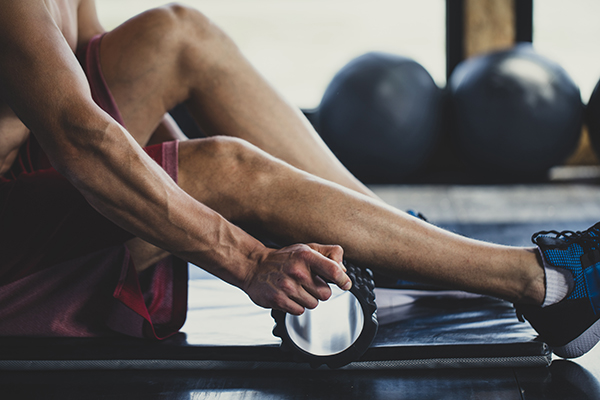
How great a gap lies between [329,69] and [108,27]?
1572 millimetres

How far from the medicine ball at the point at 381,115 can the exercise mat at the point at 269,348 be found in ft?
5.32

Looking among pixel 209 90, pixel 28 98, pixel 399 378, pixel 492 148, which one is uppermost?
pixel 28 98

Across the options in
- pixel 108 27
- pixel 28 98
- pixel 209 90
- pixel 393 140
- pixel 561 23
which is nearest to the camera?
pixel 28 98

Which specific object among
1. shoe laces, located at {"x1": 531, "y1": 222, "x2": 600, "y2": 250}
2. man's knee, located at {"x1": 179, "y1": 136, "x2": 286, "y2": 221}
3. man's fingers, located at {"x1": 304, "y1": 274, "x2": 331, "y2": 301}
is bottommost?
shoe laces, located at {"x1": 531, "y1": 222, "x2": 600, "y2": 250}

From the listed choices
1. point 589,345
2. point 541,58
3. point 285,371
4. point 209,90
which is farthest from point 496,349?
point 541,58

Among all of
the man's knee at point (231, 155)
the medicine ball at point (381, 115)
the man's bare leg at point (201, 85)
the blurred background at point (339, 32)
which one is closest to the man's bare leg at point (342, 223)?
the man's knee at point (231, 155)

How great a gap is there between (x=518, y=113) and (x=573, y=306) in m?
1.82

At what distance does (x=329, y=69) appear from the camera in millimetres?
3895

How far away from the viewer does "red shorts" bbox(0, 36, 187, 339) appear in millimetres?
868

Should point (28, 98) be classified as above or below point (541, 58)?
above

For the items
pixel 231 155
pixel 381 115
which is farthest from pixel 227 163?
pixel 381 115

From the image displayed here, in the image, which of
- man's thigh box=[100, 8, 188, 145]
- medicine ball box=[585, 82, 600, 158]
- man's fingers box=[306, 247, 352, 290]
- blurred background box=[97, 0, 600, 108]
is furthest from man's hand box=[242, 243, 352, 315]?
blurred background box=[97, 0, 600, 108]

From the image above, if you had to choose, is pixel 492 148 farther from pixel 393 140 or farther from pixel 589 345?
pixel 589 345

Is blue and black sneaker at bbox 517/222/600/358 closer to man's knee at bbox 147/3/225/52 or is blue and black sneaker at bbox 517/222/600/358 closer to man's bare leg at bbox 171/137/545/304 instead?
man's bare leg at bbox 171/137/545/304
